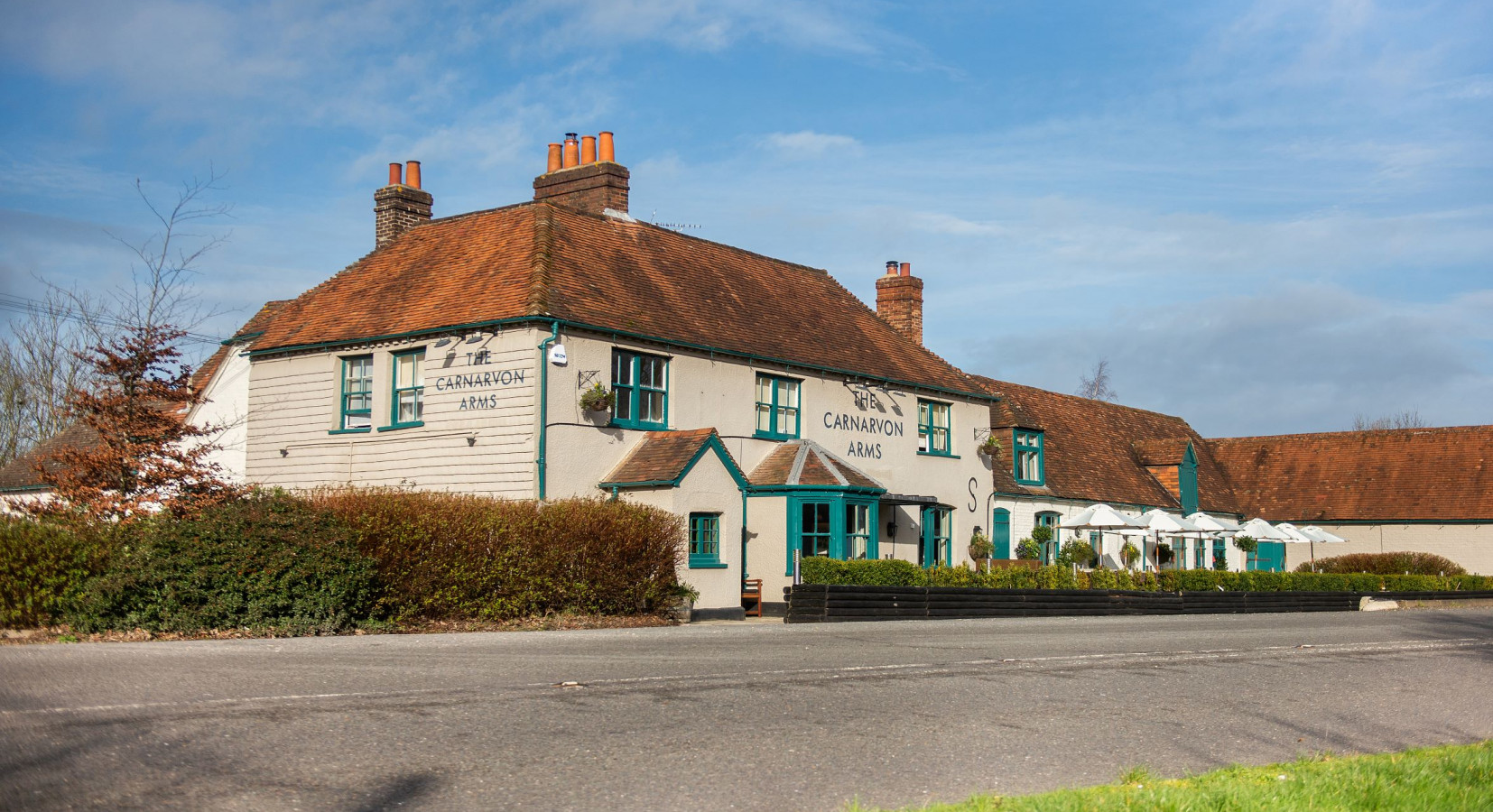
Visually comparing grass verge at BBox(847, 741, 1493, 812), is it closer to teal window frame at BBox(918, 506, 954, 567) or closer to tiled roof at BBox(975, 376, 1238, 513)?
teal window frame at BBox(918, 506, 954, 567)

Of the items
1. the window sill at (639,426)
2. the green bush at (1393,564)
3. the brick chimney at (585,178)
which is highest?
the brick chimney at (585,178)

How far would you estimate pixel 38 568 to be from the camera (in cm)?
1547

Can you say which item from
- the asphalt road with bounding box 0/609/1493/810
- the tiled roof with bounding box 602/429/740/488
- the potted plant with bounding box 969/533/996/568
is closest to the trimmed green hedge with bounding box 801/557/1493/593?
the potted plant with bounding box 969/533/996/568

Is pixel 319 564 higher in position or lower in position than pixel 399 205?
lower

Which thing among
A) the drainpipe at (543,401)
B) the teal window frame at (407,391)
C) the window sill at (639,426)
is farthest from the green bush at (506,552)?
the teal window frame at (407,391)

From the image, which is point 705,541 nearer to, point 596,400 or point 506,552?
point 596,400

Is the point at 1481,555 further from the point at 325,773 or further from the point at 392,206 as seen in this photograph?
the point at 325,773

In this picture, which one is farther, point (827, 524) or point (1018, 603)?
point (827, 524)

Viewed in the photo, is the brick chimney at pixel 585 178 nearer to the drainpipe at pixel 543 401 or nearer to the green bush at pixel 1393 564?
the drainpipe at pixel 543 401

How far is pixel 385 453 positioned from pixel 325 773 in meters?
20.0

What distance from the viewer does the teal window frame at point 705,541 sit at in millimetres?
24955

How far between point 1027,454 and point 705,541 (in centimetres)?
1732

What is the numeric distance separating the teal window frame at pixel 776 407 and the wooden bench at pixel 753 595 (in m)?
3.54

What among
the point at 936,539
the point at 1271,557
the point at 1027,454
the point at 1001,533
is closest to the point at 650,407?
the point at 936,539
